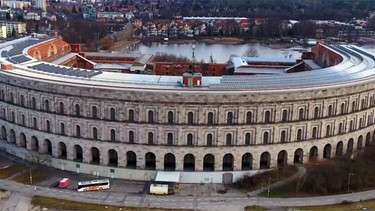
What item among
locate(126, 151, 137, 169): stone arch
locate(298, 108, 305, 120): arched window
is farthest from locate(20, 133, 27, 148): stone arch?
locate(298, 108, 305, 120): arched window

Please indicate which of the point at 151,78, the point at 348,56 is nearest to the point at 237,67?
the point at 348,56

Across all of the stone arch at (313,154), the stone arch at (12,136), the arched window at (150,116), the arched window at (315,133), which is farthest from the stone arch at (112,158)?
the arched window at (315,133)

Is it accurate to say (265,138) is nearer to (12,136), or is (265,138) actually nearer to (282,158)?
(282,158)

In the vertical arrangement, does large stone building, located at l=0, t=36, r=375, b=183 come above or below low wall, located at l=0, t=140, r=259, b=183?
above

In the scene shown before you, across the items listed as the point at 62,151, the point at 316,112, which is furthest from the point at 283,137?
the point at 62,151

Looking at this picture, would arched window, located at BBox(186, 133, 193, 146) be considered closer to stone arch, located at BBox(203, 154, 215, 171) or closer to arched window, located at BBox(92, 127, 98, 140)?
stone arch, located at BBox(203, 154, 215, 171)
